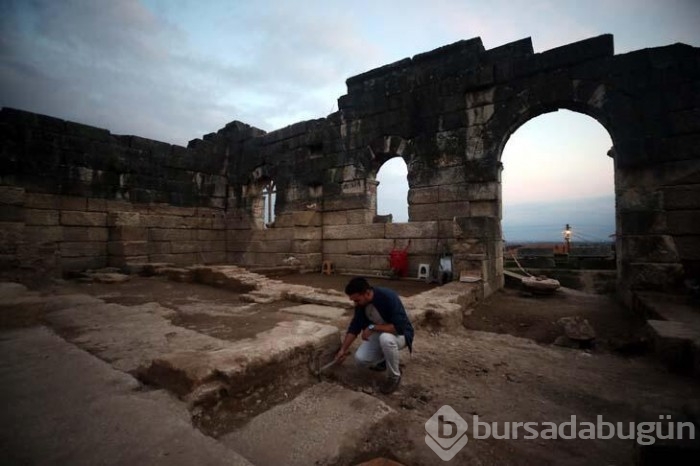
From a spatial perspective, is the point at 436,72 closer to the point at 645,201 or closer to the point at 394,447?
the point at 645,201

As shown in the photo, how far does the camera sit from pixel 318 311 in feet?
15.4

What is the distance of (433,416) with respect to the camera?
7.67ft

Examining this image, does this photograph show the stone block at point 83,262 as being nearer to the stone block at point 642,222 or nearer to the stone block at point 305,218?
the stone block at point 305,218

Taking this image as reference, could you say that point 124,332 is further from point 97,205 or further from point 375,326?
point 97,205

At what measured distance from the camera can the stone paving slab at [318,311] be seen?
4441 millimetres

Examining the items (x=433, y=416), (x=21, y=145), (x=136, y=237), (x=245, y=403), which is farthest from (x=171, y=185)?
(x=433, y=416)

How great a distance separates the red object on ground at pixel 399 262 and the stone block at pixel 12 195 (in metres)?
9.08

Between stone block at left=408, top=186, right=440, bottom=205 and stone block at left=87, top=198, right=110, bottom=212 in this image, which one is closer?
stone block at left=408, top=186, right=440, bottom=205

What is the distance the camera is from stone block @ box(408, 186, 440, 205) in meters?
7.95

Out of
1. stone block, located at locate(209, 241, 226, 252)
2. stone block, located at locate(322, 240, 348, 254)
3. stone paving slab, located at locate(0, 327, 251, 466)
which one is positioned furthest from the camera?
stone block, located at locate(209, 241, 226, 252)

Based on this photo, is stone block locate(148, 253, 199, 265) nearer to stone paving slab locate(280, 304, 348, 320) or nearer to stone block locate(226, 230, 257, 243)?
stone block locate(226, 230, 257, 243)

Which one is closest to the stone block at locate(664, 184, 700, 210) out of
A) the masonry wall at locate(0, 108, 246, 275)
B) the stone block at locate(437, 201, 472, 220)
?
the stone block at locate(437, 201, 472, 220)

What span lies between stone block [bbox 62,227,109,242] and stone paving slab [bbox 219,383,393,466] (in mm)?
9373

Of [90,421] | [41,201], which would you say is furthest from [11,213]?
[90,421]
